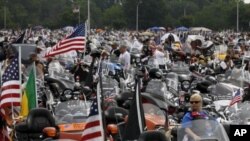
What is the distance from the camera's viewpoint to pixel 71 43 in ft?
82.4

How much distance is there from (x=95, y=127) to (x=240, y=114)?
4.97 metres

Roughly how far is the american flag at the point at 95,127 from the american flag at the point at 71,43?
43.7ft

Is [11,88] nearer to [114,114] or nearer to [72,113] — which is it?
[72,113]

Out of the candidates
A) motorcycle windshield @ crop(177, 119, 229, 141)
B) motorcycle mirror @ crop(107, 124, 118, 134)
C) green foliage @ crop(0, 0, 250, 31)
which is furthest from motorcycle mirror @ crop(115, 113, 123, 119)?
green foliage @ crop(0, 0, 250, 31)

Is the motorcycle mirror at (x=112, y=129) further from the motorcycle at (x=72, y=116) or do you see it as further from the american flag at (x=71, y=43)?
the american flag at (x=71, y=43)

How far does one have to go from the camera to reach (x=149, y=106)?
51.6ft

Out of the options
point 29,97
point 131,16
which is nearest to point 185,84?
point 29,97

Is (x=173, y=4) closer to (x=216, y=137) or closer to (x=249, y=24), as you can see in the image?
(x=249, y=24)

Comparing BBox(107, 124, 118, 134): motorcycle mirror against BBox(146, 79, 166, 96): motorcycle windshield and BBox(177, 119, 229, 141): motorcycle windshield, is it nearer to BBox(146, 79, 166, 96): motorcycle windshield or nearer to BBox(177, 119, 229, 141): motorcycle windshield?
BBox(177, 119, 229, 141): motorcycle windshield

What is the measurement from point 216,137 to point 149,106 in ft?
17.8

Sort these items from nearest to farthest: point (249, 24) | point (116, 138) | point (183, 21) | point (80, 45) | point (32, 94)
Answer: point (116, 138)
point (32, 94)
point (80, 45)
point (249, 24)
point (183, 21)

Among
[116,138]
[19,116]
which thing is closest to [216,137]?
[116,138]

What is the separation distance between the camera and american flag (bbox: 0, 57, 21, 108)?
1530 centimetres

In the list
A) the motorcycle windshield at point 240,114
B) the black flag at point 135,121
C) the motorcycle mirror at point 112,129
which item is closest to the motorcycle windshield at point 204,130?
the black flag at point 135,121
